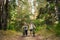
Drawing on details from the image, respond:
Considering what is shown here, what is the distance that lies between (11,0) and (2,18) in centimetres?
804

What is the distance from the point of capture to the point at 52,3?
72.3ft

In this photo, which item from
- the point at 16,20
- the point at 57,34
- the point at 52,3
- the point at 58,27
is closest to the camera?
the point at 57,34

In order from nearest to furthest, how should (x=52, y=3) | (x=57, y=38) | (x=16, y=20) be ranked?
(x=57, y=38) < (x=52, y=3) < (x=16, y=20)

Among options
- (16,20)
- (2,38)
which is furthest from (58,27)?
(16,20)

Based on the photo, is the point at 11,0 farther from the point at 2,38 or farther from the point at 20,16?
the point at 2,38

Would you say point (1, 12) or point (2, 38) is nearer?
point (2, 38)

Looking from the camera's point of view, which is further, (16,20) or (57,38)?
(16,20)

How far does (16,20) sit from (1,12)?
543 inches

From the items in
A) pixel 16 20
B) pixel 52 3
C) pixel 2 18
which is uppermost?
pixel 52 3

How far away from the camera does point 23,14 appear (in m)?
38.8

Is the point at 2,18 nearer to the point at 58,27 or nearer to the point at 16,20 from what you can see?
the point at 58,27

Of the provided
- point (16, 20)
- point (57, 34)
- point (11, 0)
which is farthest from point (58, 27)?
point (16, 20)

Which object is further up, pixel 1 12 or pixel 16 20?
pixel 1 12

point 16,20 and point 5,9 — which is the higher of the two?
point 5,9
